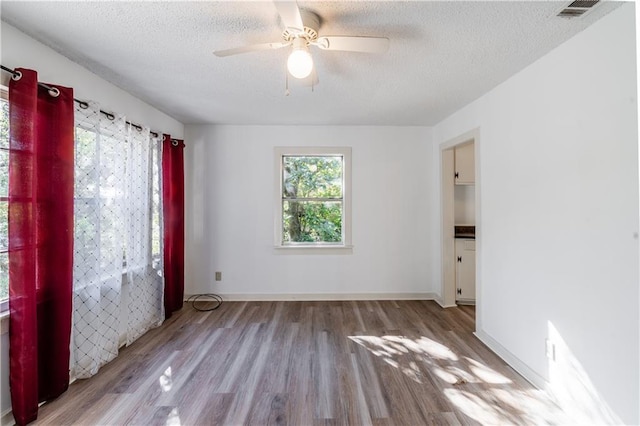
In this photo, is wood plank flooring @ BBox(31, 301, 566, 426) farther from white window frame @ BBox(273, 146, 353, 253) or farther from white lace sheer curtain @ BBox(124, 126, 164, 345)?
white window frame @ BBox(273, 146, 353, 253)

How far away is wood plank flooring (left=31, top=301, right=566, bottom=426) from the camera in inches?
68.5

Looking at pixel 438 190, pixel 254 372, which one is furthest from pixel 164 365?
pixel 438 190

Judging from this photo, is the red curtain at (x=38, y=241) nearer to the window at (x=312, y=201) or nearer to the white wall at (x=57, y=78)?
the white wall at (x=57, y=78)

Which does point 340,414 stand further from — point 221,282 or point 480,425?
point 221,282

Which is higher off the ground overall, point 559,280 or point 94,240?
point 94,240

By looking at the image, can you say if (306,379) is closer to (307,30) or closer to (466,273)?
(307,30)

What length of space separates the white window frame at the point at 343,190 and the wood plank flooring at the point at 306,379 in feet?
3.33

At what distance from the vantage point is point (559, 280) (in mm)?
1866

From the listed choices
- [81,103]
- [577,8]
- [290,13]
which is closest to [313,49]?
[290,13]

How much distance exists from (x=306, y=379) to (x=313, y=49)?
239 centimetres

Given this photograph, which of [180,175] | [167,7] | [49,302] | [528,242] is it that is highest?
[167,7]

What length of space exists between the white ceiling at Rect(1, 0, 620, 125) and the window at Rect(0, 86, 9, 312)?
54 cm

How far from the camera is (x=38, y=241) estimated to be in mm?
1768

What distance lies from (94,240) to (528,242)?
11.2ft
